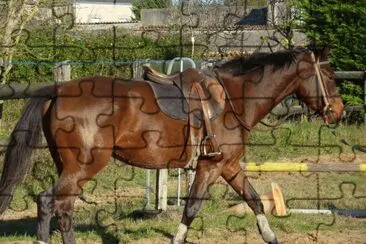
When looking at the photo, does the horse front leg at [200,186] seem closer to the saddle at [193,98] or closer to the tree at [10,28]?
the saddle at [193,98]

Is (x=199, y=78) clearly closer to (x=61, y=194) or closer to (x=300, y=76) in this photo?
(x=300, y=76)

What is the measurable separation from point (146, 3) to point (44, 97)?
671 inches

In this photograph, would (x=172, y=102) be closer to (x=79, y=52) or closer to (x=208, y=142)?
(x=208, y=142)

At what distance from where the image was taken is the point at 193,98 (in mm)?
6883

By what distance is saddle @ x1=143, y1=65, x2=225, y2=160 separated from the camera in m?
6.80

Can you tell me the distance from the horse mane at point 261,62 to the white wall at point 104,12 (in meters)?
15.0

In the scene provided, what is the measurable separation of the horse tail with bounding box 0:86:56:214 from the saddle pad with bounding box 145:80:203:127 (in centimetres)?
97

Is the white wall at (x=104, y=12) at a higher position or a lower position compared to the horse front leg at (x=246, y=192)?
higher

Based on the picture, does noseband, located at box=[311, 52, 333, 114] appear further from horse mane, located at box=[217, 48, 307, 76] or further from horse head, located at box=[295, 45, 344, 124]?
horse mane, located at box=[217, 48, 307, 76]

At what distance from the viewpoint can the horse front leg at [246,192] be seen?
23.3ft

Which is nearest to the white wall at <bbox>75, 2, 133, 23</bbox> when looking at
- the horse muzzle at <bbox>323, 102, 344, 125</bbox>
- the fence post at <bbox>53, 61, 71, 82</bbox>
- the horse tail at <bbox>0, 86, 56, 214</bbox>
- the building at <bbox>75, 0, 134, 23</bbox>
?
the building at <bbox>75, 0, 134, 23</bbox>

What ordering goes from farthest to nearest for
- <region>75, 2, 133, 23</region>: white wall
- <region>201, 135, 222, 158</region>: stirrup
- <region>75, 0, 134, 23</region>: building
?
<region>75, 2, 133, 23</region>: white wall → <region>75, 0, 134, 23</region>: building → <region>201, 135, 222, 158</region>: stirrup

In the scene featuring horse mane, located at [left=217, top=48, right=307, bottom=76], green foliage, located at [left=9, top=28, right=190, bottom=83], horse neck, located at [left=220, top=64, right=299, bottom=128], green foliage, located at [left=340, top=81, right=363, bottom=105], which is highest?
green foliage, located at [left=9, top=28, right=190, bottom=83]

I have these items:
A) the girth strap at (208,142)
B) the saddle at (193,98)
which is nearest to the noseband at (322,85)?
the saddle at (193,98)
